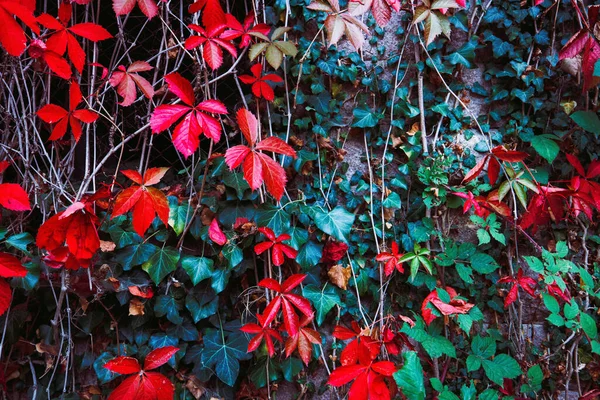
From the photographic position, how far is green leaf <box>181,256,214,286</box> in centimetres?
168

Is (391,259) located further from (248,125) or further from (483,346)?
(248,125)

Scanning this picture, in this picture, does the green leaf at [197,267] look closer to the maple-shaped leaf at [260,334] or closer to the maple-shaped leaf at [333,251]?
the maple-shaped leaf at [260,334]

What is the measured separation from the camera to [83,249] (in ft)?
4.79

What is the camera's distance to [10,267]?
4.45 feet

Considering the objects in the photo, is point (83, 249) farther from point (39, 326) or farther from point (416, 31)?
point (416, 31)

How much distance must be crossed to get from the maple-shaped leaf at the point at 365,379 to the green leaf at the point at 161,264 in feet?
2.45

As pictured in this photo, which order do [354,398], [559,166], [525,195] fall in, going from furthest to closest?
[559,166] → [525,195] → [354,398]

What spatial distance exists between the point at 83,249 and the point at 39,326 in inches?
22.5

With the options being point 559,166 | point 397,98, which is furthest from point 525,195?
point 397,98

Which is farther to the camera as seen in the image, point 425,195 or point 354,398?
point 425,195

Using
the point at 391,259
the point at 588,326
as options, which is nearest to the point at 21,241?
the point at 391,259

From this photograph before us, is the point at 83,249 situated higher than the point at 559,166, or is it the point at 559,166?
the point at 559,166

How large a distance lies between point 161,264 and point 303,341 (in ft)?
2.08

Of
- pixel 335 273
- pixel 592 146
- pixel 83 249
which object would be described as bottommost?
pixel 335 273
